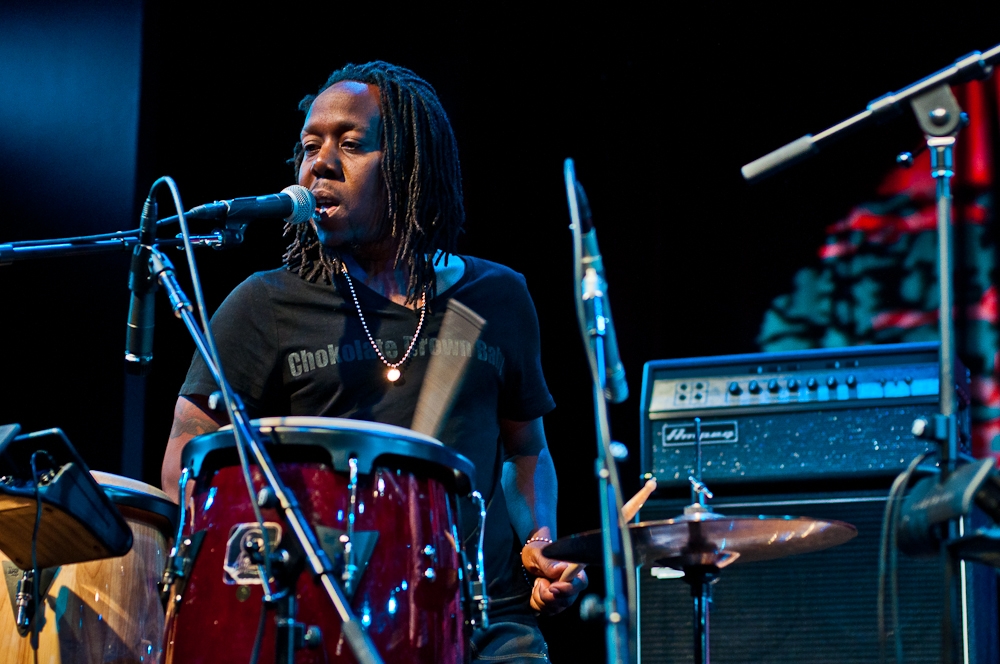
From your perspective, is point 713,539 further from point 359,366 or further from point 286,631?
point 286,631

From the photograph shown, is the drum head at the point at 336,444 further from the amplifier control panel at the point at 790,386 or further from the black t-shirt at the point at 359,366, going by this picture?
the amplifier control panel at the point at 790,386

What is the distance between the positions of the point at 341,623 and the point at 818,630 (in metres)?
1.60

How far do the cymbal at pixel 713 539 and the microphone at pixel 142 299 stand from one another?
0.79 m

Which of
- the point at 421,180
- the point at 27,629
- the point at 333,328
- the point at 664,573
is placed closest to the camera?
the point at 27,629

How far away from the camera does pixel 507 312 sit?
2658 mm

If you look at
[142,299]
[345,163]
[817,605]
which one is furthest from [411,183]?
[817,605]

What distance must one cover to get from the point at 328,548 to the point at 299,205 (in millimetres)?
651

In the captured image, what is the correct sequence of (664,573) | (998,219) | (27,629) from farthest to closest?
(998,219) < (664,573) < (27,629)

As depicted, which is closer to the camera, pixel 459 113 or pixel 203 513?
pixel 203 513

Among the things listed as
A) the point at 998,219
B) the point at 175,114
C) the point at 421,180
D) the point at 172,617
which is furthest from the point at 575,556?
the point at 998,219

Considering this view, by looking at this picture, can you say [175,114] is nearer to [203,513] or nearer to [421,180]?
[421,180]

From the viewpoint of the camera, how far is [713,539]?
88.0 inches

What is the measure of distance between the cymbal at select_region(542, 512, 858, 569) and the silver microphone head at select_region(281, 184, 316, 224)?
745 millimetres

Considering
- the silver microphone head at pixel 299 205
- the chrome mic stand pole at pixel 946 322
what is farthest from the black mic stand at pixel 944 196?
the silver microphone head at pixel 299 205
